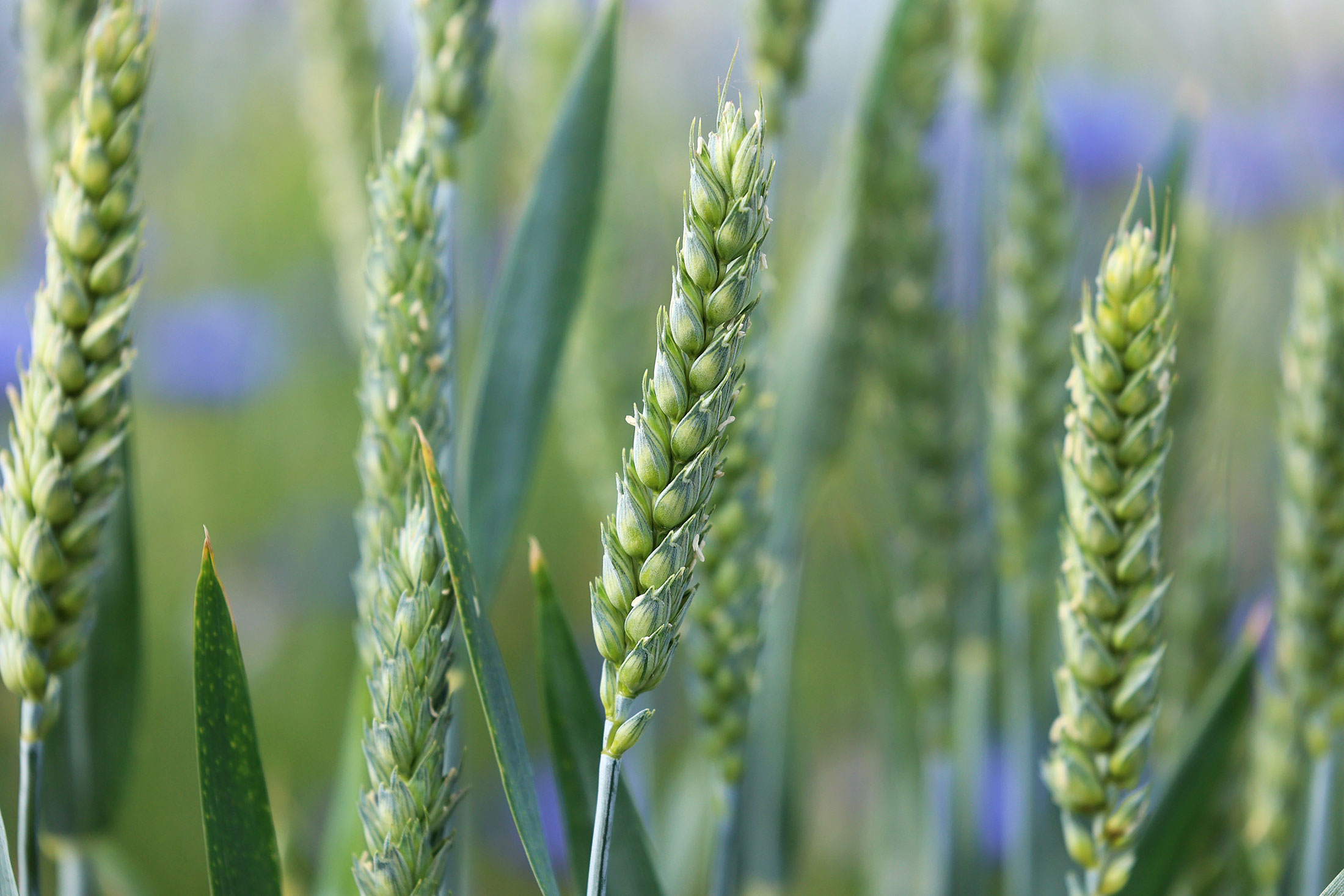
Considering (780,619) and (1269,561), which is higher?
(1269,561)

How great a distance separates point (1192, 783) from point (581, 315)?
0.54 metres

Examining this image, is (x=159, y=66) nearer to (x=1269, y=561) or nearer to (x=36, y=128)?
(x=36, y=128)

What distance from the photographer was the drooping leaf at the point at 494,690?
0.38 metres

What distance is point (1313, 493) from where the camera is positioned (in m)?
0.56

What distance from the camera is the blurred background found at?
951 millimetres

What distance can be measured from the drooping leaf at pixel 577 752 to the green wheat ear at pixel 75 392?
185 millimetres

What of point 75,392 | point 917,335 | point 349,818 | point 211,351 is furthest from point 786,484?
point 211,351

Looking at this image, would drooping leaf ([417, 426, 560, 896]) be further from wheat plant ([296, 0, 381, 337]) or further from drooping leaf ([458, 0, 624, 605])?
wheat plant ([296, 0, 381, 337])

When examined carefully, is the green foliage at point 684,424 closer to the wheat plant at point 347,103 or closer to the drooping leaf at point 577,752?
the drooping leaf at point 577,752

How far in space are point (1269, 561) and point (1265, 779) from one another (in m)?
0.88

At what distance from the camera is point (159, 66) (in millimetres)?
1589

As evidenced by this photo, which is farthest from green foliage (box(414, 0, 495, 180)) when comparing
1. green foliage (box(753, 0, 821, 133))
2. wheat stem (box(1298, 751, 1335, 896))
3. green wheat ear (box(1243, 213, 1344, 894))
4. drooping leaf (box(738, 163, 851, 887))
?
wheat stem (box(1298, 751, 1335, 896))

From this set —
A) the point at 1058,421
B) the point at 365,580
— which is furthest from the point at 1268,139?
the point at 365,580

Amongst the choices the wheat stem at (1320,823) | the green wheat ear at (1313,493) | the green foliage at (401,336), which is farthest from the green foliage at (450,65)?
the wheat stem at (1320,823)
